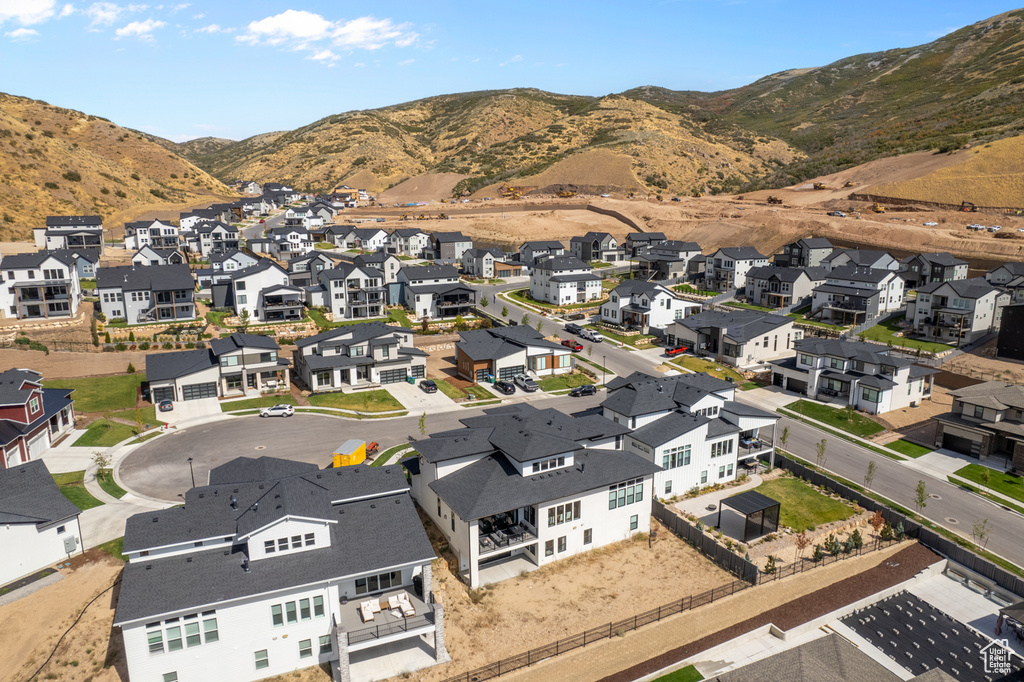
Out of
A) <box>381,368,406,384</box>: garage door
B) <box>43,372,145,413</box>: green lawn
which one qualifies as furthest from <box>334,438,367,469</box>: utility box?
<box>43,372,145,413</box>: green lawn

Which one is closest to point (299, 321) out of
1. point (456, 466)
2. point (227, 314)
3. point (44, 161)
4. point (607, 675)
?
point (227, 314)

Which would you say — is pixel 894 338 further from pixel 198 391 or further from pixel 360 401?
pixel 198 391

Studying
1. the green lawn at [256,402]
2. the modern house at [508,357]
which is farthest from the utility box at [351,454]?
the modern house at [508,357]

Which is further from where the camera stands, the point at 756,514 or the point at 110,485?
the point at 110,485

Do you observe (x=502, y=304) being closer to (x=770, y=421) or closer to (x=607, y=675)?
(x=770, y=421)

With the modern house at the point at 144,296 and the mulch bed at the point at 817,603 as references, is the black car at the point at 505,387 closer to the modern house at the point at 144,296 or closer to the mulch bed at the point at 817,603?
the mulch bed at the point at 817,603

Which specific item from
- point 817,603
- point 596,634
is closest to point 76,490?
point 596,634
